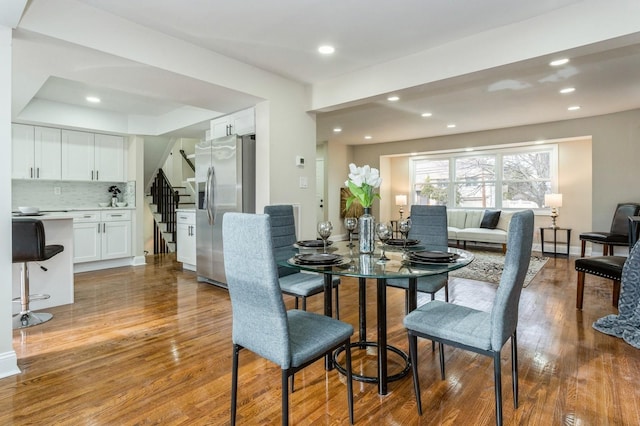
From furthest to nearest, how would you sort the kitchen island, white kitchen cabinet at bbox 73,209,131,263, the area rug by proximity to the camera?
white kitchen cabinet at bbox 73,209,131,263
the area rug
the kitchen island

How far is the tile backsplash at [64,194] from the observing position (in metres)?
5.13

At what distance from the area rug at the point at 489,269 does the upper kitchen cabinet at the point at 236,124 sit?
3178 millimetres

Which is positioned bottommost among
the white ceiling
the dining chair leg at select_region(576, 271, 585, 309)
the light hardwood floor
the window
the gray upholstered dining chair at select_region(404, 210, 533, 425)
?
the light hardwood floor

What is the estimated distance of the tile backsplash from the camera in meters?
5.13

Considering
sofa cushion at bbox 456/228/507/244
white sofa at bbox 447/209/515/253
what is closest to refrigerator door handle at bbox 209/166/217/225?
white sofa at bbox 447/209/515/253

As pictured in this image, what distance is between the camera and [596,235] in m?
5.40

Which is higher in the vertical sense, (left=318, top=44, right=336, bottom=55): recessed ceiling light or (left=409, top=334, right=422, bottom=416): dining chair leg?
(left=318, top=44, right=336, bottom=55): recessed ceiling light

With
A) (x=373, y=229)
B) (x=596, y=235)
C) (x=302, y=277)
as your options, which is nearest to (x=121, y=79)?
(x=302, y=277)

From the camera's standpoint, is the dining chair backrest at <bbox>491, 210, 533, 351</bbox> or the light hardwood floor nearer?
the dining chair backrest at <bbox>491, 210, 533, 351</bbox>

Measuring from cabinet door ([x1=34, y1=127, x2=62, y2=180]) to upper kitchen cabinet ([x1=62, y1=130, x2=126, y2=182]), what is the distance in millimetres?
64

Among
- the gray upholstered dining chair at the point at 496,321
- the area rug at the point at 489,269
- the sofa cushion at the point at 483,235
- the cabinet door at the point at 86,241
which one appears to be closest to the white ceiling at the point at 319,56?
the cabinet door at the point at 86,241

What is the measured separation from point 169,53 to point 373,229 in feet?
7.82

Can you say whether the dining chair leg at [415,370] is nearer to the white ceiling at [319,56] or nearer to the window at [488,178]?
the white ceiling at [319,56]

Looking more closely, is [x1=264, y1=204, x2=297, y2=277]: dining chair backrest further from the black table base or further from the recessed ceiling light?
the recessed ceiling light
